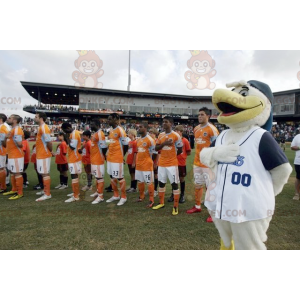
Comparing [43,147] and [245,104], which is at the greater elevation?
[245,104]

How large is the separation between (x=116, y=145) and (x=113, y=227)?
204 centimetres

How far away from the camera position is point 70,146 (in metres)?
5.20

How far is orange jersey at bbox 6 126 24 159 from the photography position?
532 centimetres

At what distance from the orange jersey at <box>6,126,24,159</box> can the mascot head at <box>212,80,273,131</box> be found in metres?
5.30

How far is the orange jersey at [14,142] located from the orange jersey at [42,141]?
52 cm

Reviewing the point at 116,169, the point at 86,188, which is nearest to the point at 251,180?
the point at 116,169

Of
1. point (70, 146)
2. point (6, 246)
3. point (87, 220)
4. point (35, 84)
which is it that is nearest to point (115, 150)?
point (70, 146)

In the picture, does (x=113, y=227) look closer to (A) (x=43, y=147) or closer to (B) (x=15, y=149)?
(A) (x=43, y=147)

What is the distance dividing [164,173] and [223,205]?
2680 mm

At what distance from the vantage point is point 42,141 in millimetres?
5285

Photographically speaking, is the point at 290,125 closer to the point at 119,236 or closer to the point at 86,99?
the point at 86,99

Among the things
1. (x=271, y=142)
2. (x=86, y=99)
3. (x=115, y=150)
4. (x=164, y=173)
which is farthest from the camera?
(x=86, y=99)

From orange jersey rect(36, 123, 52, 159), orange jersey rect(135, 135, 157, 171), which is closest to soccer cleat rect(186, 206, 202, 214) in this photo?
orange jersey rect(135, 135, 157, 171)

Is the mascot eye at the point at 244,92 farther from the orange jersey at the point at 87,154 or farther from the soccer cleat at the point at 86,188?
the soccer cleat at the point at 86,188
